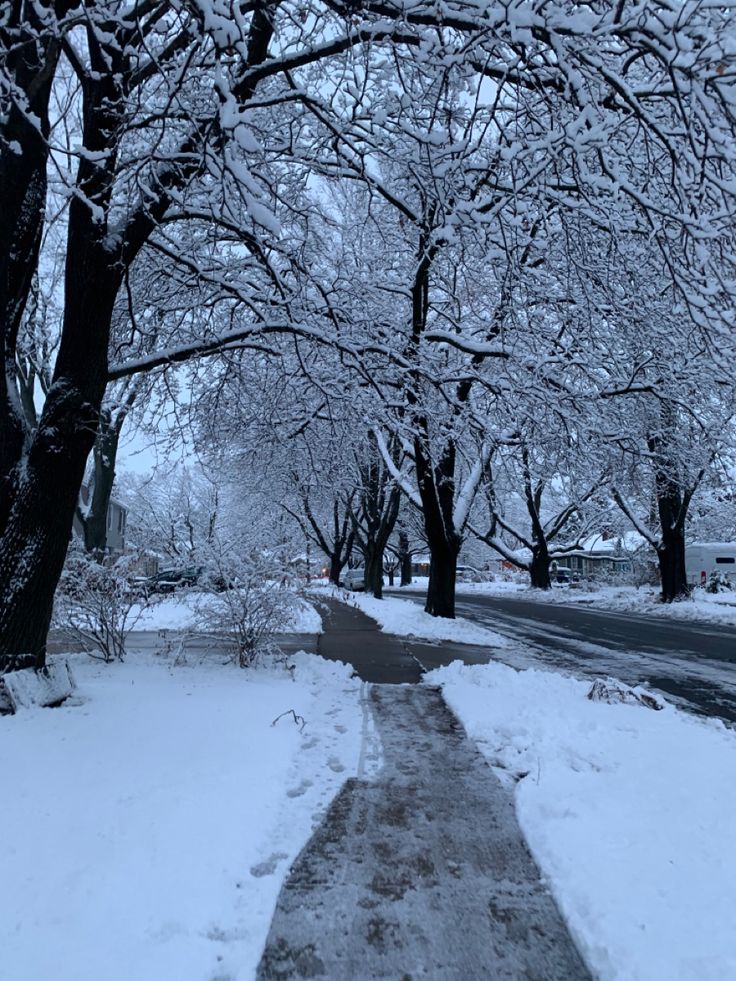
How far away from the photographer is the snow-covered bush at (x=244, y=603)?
8312 mm

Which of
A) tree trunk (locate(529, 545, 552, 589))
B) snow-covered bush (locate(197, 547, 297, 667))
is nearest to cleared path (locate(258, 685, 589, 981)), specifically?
snow-covered bush (locate(197, 547, 297, 667))

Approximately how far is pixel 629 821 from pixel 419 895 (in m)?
1.39

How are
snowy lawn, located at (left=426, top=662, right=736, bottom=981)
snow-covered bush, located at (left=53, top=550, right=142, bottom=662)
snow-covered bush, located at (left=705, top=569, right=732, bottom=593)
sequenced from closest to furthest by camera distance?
snowy lawn, located at (left=426, top=662, right=736, bottom=981) < snow-covered bush, located at (left=53, top=550, right=142, bottom=662) < snow-covered bush, located at (left=705, top=569, right=732, bottom=593)

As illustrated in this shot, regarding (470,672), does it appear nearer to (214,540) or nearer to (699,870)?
(214,540)

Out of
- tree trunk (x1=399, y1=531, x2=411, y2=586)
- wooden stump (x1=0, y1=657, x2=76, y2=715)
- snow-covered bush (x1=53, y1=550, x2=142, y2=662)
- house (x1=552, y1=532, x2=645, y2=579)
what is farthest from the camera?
tree trunk (x1=399, y1=531, x2=411, y2=586)

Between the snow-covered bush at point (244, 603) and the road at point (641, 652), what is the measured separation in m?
4.41

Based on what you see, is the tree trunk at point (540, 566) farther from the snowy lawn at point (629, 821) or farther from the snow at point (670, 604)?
the snowy lawn at point (629, 821)

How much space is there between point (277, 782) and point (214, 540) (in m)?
4.64

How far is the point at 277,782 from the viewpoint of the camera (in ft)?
14.9

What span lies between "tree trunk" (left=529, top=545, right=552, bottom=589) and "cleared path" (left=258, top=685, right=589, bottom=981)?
3435 cm

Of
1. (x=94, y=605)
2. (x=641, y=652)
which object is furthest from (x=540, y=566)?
(x=94, y=605)

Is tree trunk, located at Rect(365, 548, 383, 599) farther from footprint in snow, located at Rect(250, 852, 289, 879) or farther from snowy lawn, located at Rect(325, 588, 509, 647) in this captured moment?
footprint in snow, located at Rect(250, 852, 289, 879)

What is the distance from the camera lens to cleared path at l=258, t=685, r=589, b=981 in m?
2.74

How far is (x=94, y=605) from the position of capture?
823 cm
